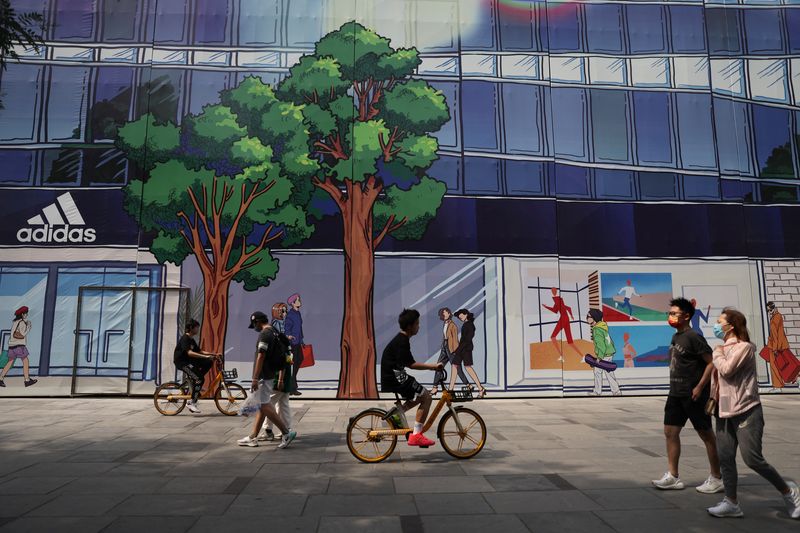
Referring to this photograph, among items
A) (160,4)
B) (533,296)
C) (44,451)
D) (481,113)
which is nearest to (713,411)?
(44,451)

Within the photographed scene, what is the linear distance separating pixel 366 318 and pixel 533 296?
14.8 feet

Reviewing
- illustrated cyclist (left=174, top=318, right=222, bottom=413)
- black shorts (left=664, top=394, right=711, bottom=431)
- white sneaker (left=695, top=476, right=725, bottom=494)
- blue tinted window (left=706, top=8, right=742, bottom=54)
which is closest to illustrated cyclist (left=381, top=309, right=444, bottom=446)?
black shorts (left=664, top=394, right=711, bottom=431)

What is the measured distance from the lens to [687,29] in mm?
15719

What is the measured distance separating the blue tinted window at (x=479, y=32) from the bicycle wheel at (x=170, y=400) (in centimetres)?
1165

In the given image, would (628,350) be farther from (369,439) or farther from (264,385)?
(264,385)

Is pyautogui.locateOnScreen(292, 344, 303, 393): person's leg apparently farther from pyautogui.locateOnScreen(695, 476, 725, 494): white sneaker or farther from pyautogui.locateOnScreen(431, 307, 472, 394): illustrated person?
pyautogui.locateOnScreen(695, 476, 725, 494): white sneaker

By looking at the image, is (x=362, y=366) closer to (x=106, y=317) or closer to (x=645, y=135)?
(x=106, y=317)

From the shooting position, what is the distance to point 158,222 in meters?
13.8

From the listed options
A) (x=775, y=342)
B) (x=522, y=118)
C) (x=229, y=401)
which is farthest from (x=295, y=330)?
(x=775, y=342)

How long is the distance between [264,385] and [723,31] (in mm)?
17207

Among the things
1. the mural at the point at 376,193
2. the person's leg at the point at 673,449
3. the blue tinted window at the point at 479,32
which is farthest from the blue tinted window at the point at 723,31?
the person's leg at the point at 673,449

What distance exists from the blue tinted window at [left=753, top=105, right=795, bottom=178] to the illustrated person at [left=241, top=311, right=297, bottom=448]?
15.5m

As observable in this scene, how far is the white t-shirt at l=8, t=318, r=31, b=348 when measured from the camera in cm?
1327

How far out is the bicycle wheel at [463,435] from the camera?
21.6 ft
